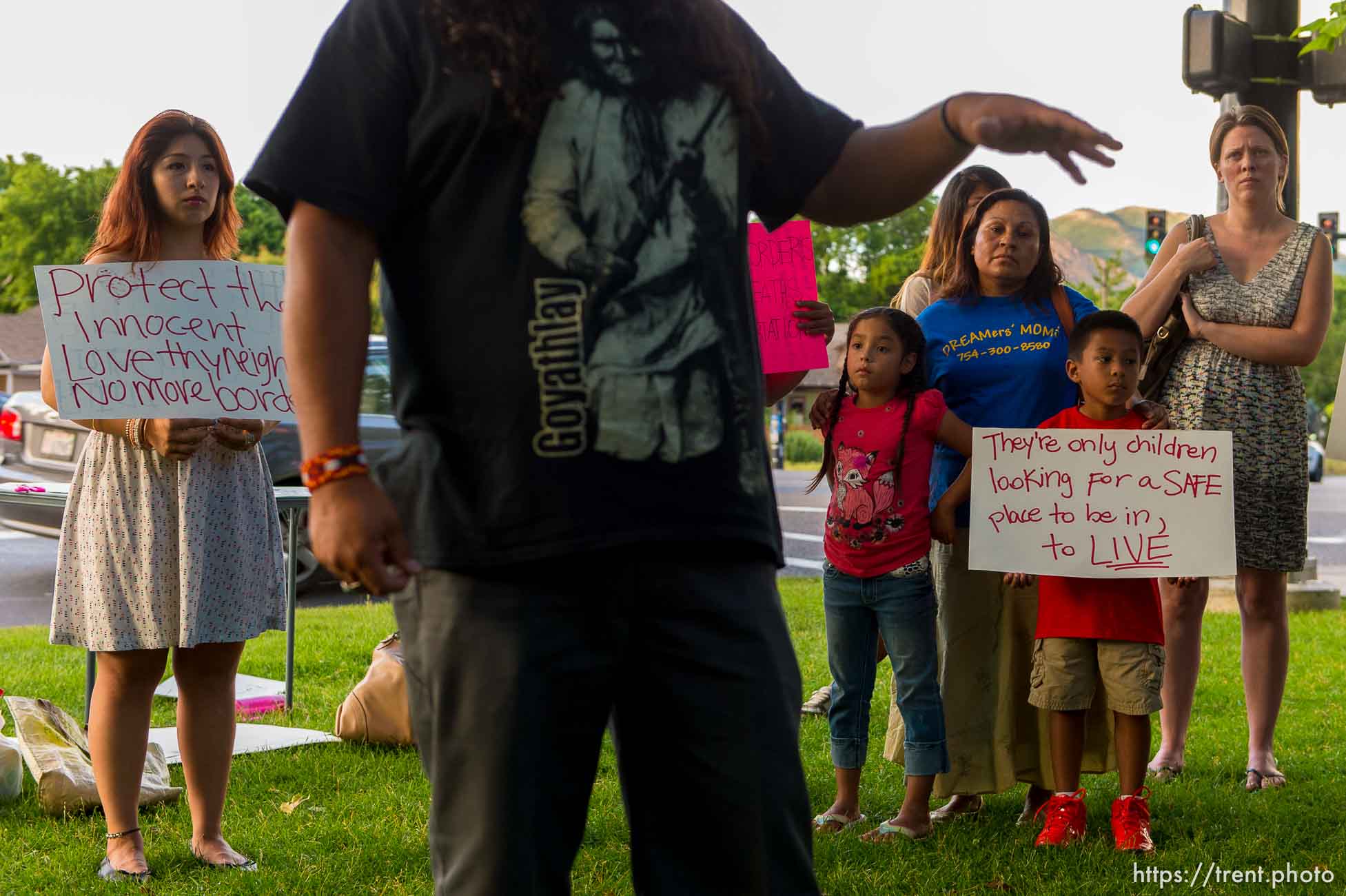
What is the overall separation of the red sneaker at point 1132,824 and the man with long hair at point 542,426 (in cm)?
243

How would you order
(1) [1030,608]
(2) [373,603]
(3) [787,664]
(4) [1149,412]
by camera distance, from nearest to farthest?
1. (3) [787,664]
2. (4) [1149,412]
3. (1) [1030,608]
4. (2) [373,603]

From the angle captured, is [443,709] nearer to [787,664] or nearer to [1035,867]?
[787,664]

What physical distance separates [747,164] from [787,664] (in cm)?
68

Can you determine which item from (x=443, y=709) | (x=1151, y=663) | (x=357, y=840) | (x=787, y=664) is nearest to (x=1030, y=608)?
(x=1151, y=663)

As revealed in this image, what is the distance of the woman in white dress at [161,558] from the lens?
373cm

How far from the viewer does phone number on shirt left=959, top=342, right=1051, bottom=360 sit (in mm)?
4168

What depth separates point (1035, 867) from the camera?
3799 millimetres

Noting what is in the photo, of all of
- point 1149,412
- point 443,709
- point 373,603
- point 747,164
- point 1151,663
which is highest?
point 747,164

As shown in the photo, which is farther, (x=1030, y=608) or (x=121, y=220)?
(x=1030, y=608)

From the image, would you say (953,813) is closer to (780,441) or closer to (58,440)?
(58,440)

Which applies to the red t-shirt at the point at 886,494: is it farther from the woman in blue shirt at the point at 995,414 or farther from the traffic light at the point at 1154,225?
the traffic light at the point at 1154,225

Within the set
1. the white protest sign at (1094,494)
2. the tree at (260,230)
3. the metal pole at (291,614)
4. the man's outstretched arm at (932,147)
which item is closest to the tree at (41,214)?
the tree at (260,230)

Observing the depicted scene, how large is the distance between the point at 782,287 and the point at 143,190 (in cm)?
184

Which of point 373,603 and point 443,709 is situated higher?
point 443,709
